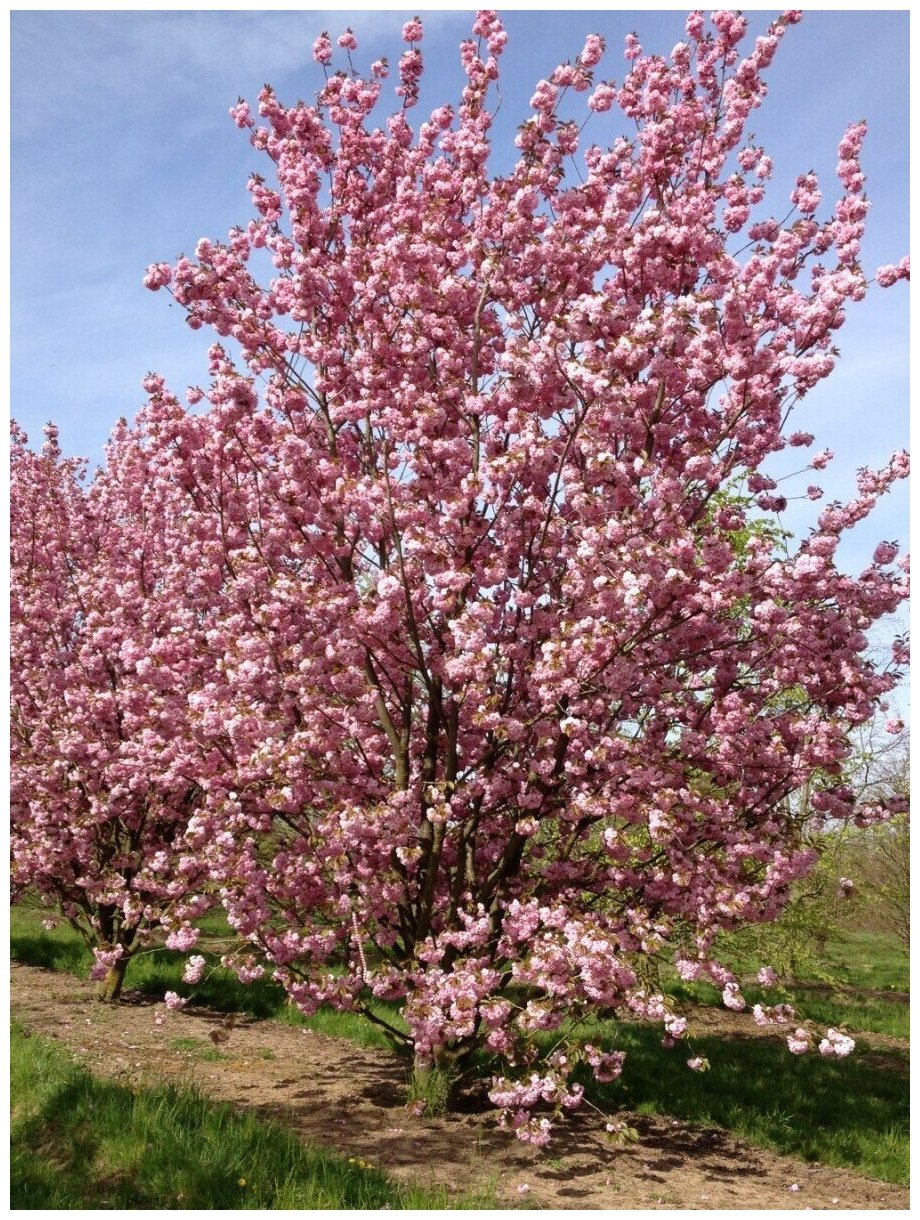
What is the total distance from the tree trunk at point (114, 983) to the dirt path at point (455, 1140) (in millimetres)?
1284

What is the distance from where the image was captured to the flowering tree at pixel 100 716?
30.6 ft

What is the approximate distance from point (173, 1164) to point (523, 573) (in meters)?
4.37

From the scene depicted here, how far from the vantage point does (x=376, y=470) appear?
23.9 ft

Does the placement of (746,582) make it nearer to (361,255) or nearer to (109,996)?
(361,255)

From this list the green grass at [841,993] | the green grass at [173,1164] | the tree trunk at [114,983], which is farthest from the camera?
the green grass at [841,993]

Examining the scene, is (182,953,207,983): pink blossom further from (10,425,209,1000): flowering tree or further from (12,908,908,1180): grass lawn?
Result: (12,908,908,1180): grass lawn

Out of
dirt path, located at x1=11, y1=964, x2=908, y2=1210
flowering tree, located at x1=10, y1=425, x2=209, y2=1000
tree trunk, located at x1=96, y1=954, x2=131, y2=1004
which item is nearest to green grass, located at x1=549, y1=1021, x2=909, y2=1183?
dirt path, located at x1=11, y1=964, x2=908, y2=1210

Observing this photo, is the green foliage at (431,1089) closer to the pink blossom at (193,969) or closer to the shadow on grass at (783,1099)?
Answer: the shadow on grass at (783,1099)

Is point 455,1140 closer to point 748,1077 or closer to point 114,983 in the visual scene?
point 748,1077

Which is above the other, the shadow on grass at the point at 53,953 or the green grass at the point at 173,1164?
the green grass at the point at 173,1164

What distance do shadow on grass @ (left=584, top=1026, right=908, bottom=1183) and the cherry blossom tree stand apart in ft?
5.69

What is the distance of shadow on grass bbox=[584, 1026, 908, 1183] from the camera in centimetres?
746

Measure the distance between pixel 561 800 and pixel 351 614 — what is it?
2.02 m

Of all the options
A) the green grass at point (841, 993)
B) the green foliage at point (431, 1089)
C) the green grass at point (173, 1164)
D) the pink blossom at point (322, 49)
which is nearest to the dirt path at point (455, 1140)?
the green foliage at point (431, 1089)
